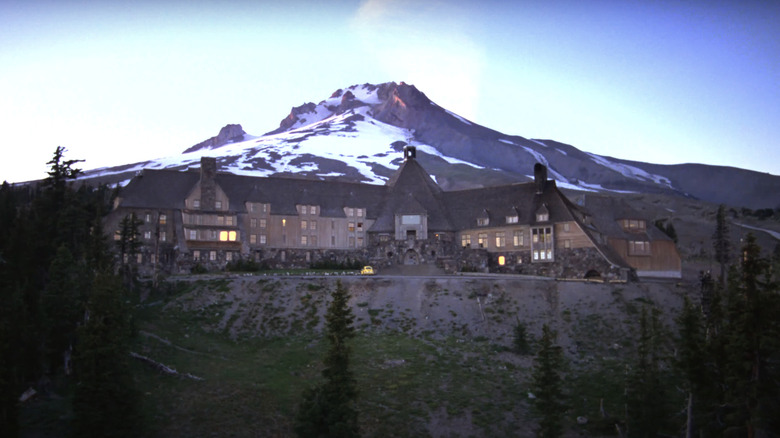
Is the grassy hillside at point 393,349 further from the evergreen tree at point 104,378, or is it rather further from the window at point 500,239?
the window at point 500,239

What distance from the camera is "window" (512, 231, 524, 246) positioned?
93125 millimetres

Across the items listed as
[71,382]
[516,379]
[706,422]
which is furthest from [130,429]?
[706,422]

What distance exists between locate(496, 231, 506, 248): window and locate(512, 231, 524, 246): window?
1.55 m

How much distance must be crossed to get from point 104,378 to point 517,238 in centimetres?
6210

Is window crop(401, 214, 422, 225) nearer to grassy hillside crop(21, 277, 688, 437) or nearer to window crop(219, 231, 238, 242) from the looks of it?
grassy hillside crop(21, 277, 688, 437)

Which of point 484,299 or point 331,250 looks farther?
point 331,250

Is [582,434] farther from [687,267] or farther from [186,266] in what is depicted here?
[687,267]

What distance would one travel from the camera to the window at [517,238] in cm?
9312

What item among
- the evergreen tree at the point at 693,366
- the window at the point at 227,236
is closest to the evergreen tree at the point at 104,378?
the evergreen tree at the point at 693,366

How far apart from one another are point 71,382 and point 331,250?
1921 inches

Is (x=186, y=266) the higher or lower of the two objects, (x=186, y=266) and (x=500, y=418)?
the higher

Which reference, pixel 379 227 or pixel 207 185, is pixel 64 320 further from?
pixel 379 227

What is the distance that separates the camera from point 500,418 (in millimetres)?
49062

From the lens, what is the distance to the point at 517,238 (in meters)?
93.4
